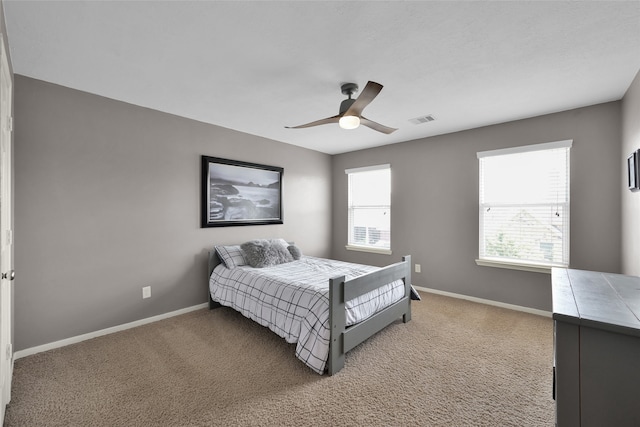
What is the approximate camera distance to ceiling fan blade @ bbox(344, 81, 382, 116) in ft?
6.23

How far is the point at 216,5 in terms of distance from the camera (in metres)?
1.57

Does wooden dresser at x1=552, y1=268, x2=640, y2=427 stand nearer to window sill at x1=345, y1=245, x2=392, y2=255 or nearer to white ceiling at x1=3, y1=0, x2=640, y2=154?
white ceiling at x1=3, y1=0, x2=640, y2=154

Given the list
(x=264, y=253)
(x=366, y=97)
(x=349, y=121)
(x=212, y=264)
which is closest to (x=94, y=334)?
(x=212, y=264)

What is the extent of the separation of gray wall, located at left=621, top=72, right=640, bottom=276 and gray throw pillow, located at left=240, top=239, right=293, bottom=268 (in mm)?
3404

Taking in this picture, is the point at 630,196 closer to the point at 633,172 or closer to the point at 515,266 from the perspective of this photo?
the point at 633,172

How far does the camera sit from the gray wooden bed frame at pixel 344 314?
2.15 metres

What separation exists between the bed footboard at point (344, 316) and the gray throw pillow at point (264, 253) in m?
1.46

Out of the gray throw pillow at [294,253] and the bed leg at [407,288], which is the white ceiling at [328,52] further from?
the gray throw pillow at [294,253]

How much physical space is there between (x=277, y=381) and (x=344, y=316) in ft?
2.24

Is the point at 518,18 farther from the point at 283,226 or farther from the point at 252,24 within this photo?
the point at 283,226

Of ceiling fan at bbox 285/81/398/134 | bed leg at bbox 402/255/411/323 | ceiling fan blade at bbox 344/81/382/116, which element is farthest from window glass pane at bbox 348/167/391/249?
ceiling fan blade at bbox 344/81/382/116

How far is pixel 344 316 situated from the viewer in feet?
7.38

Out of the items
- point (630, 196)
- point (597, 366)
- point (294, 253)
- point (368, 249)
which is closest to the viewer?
point (597, 366)

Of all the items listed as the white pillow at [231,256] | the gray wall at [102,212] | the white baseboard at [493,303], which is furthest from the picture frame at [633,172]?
the gray wall at [102,212]
